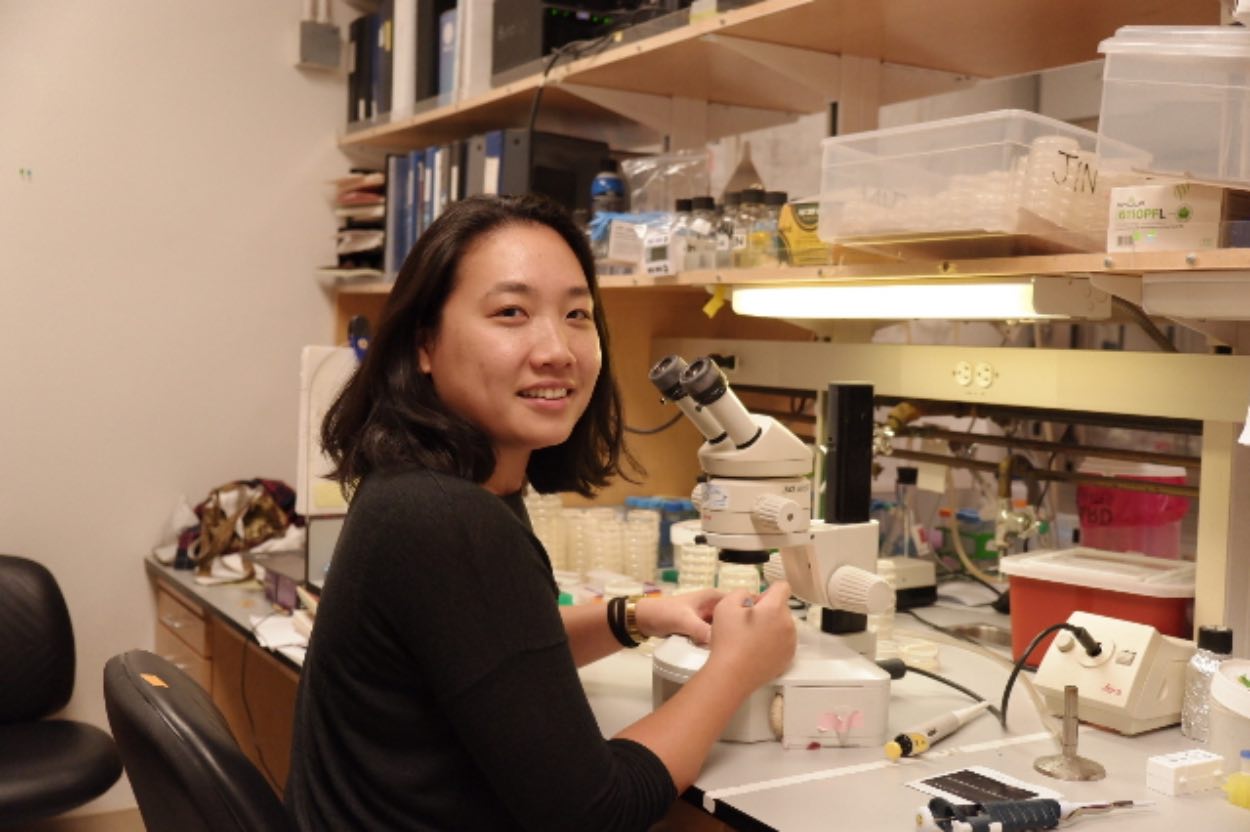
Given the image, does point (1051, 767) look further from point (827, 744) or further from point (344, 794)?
point (344, 794)

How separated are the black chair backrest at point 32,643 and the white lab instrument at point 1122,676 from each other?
87.8 inches

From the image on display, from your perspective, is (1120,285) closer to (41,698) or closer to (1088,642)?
(1088,642)

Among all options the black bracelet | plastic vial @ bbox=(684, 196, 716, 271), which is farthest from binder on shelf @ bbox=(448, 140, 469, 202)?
the black bracelet

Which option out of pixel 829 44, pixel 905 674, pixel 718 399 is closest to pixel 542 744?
pixel 718 399

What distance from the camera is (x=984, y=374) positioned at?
2.07 m

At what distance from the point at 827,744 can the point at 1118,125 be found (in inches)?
32.5

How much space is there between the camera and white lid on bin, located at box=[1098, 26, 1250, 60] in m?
1.38

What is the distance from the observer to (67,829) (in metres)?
3.11

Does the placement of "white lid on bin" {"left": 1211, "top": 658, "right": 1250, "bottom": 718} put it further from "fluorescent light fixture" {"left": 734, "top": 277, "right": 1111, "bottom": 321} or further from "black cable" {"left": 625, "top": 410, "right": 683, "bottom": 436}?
"black cable" {"left": 625, "top": 410, "right": 683, "bottom": 436}

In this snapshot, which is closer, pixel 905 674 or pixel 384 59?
pixel 905 674

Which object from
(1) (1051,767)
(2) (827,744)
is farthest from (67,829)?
(1) (1051,767)

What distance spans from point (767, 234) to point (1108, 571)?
0.76m

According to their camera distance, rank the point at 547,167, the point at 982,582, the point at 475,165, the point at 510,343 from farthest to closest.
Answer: the point at 475,165 < the point at 547,167 < the point at 982,582 < the point at 510,343

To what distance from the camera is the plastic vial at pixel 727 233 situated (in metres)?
2.18
